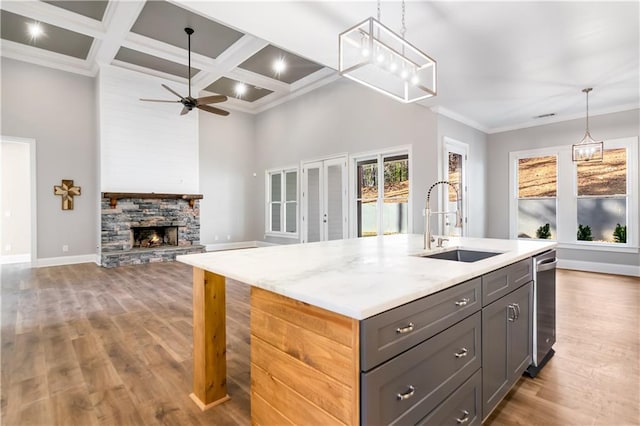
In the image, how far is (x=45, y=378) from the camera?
220 centimetres

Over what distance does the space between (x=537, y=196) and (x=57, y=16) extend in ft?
29.3

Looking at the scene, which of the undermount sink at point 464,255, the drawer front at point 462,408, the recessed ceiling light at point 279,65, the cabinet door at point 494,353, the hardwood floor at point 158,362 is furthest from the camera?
the recessed ceiling light at point 279,65

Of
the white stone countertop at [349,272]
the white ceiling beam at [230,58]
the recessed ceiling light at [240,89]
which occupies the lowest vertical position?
the white stone countertop at [349,272]

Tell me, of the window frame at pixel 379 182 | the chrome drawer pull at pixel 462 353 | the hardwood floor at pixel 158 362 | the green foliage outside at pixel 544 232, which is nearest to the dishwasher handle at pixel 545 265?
the hardwood floor at pixel 158 362

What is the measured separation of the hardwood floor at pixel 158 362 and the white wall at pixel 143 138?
295 cm

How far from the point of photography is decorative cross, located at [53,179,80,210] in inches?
251

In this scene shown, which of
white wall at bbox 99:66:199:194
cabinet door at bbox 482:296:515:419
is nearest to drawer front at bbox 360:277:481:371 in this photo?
cabinet door at bbox 482:296:515:419

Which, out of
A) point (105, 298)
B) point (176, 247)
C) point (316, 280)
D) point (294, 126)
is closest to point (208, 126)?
point (294, 126)

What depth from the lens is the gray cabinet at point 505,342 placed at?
1638 mm

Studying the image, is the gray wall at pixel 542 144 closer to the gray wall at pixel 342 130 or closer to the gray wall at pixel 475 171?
the gray wall at pixel 475 171

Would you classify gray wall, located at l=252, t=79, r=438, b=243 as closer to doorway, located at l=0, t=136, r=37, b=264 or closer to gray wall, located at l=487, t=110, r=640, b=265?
gray wall, located at l=487, t=110, r=640, b=265

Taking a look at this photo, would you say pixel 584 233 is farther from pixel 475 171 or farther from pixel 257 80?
pixel 257 80

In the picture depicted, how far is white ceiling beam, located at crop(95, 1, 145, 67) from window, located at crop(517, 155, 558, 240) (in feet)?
24.2

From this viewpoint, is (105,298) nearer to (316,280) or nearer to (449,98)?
(316,280)
